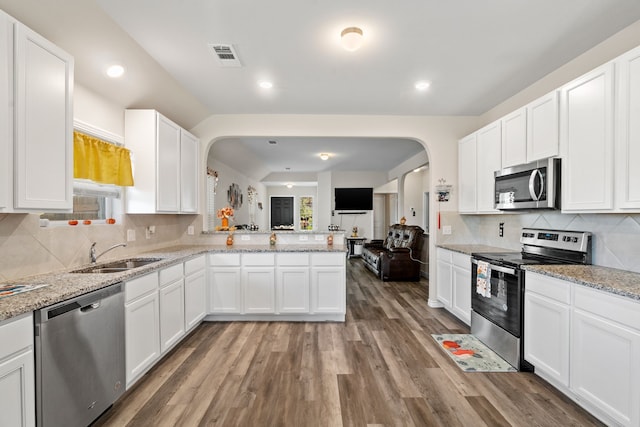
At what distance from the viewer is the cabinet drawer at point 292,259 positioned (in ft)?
11.6

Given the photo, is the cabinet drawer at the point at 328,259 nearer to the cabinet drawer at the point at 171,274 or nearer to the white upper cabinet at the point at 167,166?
the cabinet drawer at the point at 171,274

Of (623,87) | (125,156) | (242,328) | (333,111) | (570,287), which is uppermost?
(333,111)

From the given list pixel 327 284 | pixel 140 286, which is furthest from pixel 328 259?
pixel 140 286

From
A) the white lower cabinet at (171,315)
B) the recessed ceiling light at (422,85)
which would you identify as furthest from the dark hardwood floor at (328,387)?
the recessed ceiling light at (422,85)

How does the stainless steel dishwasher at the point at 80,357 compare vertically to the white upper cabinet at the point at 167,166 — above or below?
below

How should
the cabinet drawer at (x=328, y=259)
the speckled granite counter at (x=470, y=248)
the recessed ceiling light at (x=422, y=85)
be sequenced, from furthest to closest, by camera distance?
the cabinet drawer at (x=328, y=259), the speckled granite counter at (x=470, y=248), the recessed ceiling light at (x=422, y=85)

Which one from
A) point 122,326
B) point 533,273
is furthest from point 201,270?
point 533,273

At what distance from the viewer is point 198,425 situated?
1843mm

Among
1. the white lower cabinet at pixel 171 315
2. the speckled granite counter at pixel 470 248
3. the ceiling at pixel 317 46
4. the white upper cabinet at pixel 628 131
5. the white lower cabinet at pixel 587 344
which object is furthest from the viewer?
the speckled granite counter at pixel 470 248

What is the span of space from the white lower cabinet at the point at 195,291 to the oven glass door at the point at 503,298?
2951 millimetres

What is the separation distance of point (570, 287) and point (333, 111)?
10.1 feet

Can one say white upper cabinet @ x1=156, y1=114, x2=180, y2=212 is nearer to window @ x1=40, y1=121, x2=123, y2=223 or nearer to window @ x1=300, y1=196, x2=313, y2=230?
window @ x1=40, y1=121, x2=123, y2=223

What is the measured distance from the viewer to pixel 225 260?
3.55 meters

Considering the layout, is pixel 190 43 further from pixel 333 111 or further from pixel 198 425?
pixel 198 425
